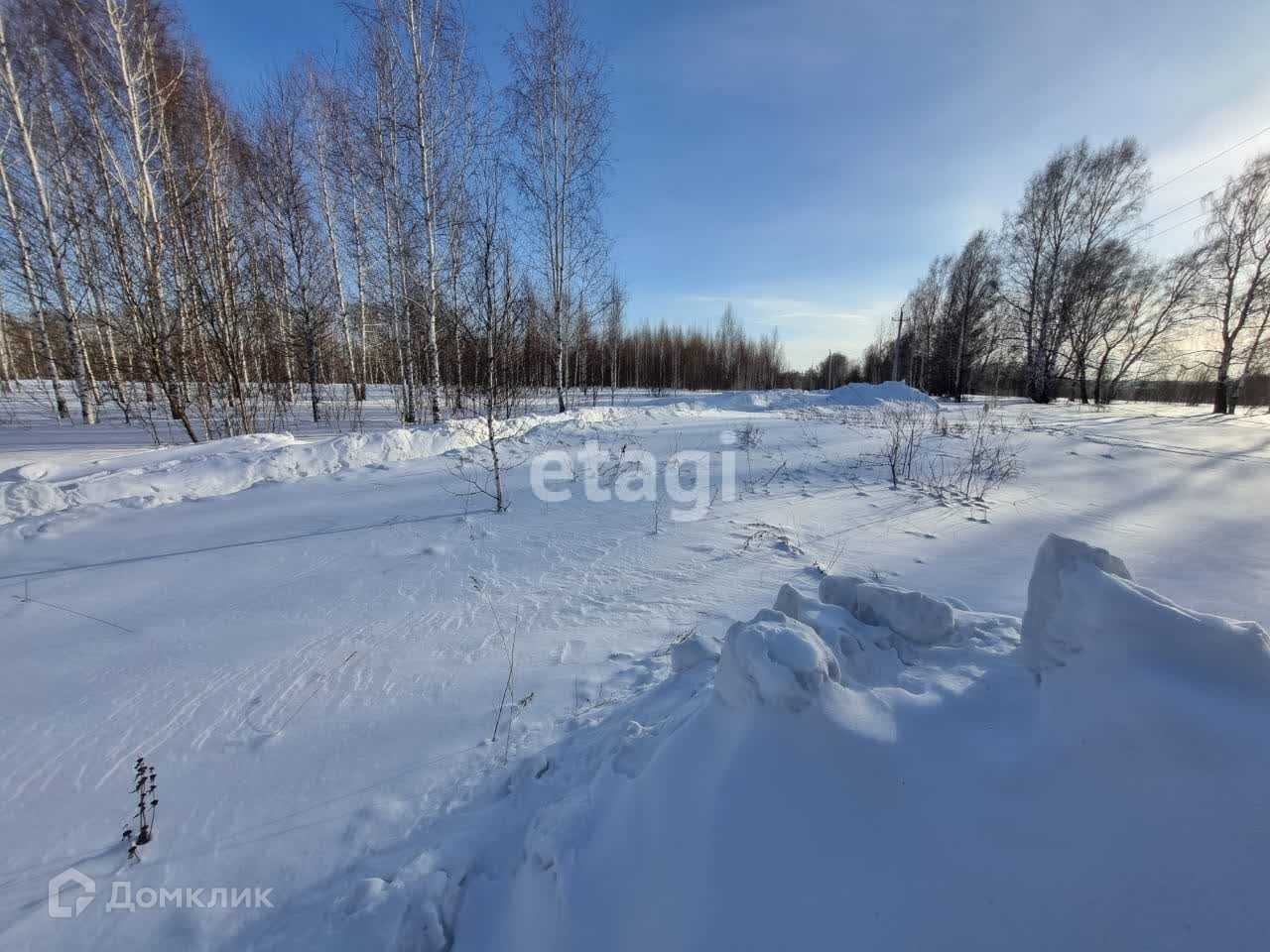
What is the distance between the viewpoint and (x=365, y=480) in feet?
18.6

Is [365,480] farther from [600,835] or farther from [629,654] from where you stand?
[600,835]

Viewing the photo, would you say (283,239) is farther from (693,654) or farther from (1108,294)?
(1108,294)

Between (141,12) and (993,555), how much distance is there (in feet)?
49.1

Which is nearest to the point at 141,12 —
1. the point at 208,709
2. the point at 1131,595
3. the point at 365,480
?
the point at 365,480

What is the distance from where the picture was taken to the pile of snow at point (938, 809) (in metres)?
0.93

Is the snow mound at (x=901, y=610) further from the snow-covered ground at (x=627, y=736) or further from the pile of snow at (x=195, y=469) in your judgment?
the pile of snow at (x=195, y=469)

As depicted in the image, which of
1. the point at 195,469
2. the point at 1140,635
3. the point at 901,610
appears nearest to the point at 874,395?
the point at 901,610

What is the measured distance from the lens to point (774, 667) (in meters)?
1.38
